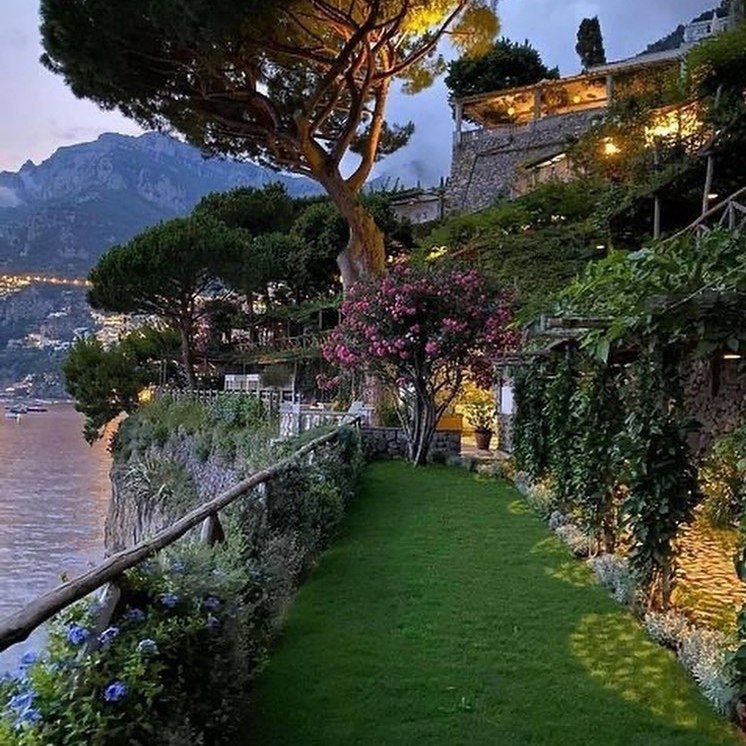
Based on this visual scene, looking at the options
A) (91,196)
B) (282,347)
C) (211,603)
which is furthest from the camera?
(91,196)

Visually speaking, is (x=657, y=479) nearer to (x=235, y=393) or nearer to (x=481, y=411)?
(x=481, y=411)

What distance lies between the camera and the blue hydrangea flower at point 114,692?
210 centimetres

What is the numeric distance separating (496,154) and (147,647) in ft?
90.0

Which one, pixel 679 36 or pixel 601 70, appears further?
pixel 679 36

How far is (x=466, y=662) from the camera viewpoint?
384 centimetres

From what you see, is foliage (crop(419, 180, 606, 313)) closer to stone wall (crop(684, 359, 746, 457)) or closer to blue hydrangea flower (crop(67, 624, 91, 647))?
stone wall (crop(684, 359, 746, 457))

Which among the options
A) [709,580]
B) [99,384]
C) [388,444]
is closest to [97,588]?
[709,580]

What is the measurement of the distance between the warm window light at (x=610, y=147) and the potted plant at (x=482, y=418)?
19.9 feet

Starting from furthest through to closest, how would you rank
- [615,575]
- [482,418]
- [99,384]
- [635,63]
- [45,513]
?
[635,63], [99,384], [45,513], [482,418], [615,575]

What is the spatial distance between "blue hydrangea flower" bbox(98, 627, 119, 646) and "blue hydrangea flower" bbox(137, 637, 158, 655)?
3.4 inches

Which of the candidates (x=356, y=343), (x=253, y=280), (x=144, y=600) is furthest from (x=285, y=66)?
(x=144, y=600)

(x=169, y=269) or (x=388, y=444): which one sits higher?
(x=169, y=269)

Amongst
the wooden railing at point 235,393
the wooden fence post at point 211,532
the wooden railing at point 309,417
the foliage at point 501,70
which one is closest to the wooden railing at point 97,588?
Answer: the wooden fence post at point 211,532

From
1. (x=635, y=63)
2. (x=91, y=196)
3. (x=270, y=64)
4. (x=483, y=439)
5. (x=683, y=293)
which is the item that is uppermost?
(x=91, y=196)
